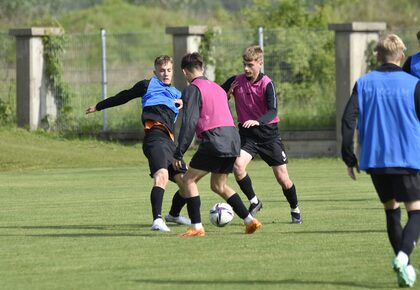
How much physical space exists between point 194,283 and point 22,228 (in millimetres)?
4639

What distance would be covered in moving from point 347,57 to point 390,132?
1781 centimetres

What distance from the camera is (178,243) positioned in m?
12.0

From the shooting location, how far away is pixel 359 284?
9391 millimetres

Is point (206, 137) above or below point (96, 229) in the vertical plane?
above

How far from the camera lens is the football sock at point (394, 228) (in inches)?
380

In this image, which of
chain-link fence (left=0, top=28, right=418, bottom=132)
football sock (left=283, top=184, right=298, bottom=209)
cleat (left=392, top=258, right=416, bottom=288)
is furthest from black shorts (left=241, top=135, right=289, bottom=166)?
chain-link fence (left=0, top=28, right=418, bottom=132)

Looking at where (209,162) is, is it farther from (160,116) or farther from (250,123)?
(160,116)

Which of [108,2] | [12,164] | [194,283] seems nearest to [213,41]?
[12,164]

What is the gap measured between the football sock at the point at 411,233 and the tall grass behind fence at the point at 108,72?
65.5ft

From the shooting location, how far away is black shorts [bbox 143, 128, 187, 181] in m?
13.5

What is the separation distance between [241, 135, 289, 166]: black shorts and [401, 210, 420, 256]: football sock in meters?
4.85

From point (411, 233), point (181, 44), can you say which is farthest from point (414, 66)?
point (181, 44)

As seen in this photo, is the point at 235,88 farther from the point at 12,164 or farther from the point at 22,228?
the point at 12,164

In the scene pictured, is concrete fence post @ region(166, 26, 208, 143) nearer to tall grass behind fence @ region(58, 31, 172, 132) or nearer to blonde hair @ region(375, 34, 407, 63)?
tall grass behind fence @ region(58, 31, 172, 132)
